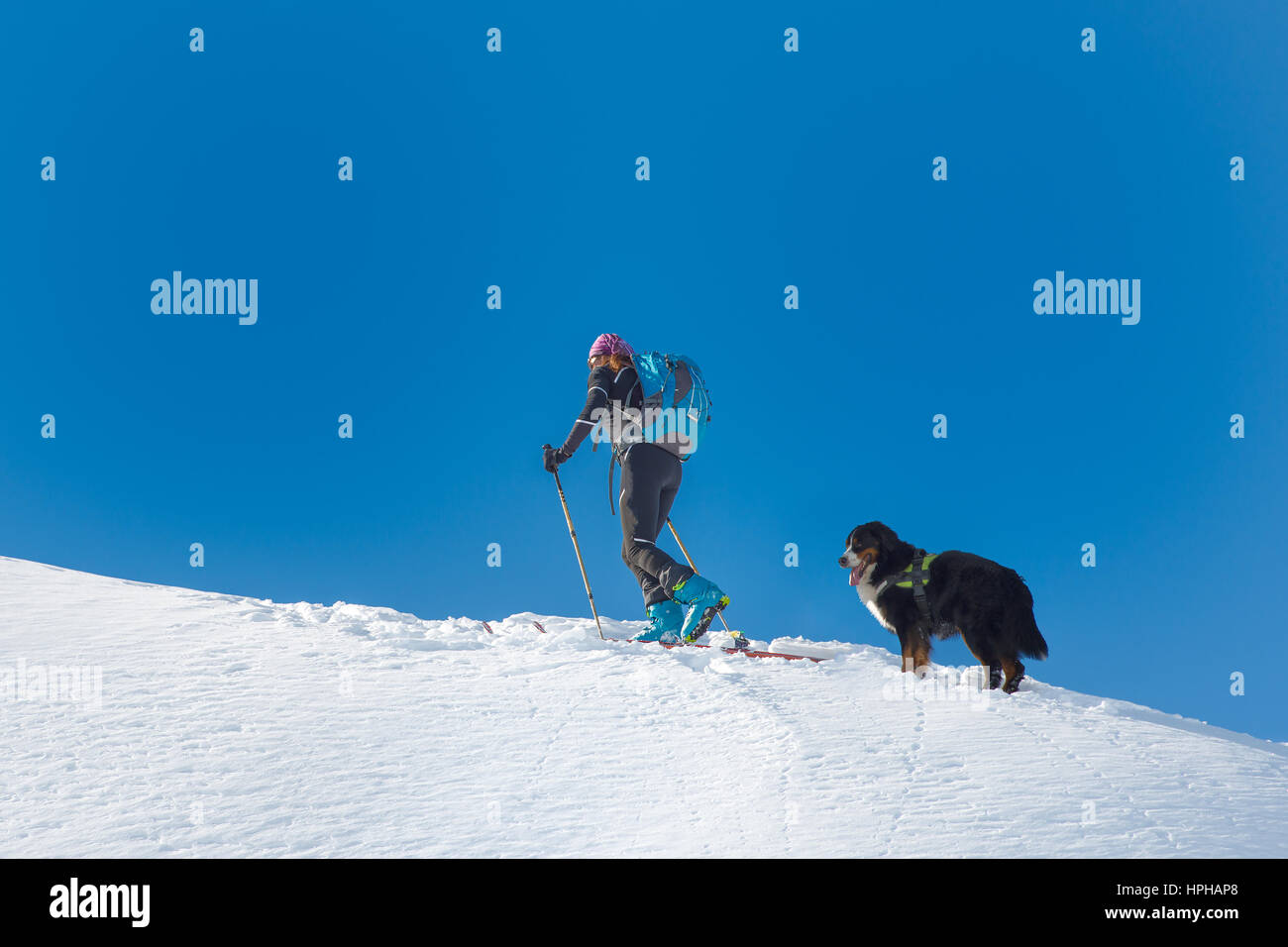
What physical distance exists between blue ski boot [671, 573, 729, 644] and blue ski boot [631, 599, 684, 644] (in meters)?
0.12

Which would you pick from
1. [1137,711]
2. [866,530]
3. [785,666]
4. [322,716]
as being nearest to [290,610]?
[322,716]

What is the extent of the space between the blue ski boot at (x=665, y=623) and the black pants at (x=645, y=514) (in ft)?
0.24

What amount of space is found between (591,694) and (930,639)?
266 cm

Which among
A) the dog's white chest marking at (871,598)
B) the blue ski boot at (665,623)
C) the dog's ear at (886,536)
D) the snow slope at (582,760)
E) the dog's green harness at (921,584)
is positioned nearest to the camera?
the snow slope at (582,760)

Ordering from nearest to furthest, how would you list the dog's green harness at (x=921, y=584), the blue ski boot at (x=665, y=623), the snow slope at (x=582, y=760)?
the snow slope at (x=582, y=760) → the dog's green harness at (x=921, y=584) → the blue ski boot at (x=665, y=623)

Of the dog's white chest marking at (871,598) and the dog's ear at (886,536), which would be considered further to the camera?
the dog's ear at (886,536)

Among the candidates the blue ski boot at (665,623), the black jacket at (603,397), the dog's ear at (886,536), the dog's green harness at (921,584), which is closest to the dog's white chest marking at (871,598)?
the dog's green harness at (921,584)

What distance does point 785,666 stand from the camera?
6.37m

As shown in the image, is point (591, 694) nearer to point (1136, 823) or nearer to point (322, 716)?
point (322, 716)

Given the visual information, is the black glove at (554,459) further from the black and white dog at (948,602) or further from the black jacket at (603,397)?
the black and white dog at (948,602)

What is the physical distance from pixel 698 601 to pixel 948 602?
1981mm

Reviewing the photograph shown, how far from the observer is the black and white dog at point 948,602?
602 cm

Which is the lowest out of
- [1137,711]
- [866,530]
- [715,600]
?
[1137,711]
